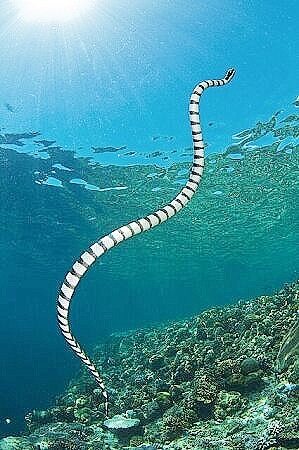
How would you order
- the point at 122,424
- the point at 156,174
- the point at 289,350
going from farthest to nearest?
the point at 156,174 → the point at 122,424 → the point at 289,350

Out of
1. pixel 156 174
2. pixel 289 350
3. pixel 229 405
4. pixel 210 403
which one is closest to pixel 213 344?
A: pixel 210 403

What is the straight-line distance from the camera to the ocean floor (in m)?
6.11

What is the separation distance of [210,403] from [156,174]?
15.9 m

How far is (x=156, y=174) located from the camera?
22250 mm

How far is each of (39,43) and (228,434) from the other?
470 inches

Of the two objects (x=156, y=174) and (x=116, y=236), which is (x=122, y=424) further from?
(x=156, y=174)

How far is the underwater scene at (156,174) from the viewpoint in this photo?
6957mm

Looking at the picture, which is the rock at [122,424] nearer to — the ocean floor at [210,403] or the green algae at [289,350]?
the ocean floor at [210,403]

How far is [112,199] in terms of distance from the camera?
26094 mm

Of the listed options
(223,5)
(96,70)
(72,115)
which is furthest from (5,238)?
(223,5)

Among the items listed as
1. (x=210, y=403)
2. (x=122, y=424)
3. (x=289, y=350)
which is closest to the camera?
(x=289, y=350)

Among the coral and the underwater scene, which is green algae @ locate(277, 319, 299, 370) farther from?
the coral

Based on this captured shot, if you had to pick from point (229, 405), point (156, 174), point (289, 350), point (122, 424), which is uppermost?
point (156, 174)

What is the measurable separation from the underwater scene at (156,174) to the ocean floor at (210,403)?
4 centimetres
